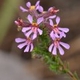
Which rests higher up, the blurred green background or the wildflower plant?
the blurred green background

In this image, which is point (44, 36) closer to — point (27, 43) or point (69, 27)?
point (27, 43)

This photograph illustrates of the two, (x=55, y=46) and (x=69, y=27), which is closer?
(x=55, y=46)

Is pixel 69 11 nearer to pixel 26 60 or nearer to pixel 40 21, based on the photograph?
pixel 26 60

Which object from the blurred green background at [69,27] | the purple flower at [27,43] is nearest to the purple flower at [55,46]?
the purple flower at [27,43]

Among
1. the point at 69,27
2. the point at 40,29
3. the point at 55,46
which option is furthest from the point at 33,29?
the point at 69,27

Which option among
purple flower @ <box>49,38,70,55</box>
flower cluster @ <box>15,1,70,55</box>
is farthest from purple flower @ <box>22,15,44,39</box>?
purple flower @ <box>49,38,70,55</box>

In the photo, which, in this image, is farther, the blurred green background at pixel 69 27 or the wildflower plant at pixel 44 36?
the blurred green background at pixel 69 27

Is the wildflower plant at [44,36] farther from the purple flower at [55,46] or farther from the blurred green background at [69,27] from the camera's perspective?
the blurred green background at [69,27]

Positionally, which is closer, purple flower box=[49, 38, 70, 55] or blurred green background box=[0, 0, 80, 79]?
purple flower box=[49, 38, 70, 55]

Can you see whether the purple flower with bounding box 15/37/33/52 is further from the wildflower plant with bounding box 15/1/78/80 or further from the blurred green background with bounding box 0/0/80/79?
the blurred green background with bounding box 0/0/80/79

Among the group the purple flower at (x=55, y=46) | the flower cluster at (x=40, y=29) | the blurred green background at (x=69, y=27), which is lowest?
the purple flower at (x=55, y=46)

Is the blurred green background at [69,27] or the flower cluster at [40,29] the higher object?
the blurred green background at [69,27]
